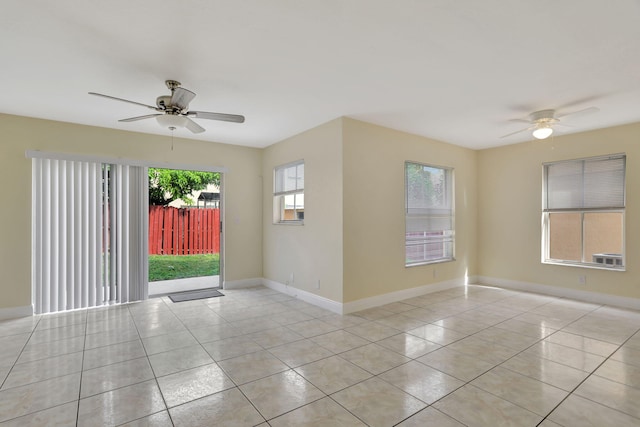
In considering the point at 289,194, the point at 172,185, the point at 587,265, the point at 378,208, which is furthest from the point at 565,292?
the point at 172,185

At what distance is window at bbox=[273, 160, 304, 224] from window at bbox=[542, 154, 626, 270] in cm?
393

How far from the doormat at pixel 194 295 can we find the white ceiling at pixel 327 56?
2.66 m

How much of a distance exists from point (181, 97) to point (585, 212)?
5.56 metres

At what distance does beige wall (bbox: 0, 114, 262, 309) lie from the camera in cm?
382

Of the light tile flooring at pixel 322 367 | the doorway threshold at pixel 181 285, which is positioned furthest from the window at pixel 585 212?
the doorway threshold at pixel 181 285

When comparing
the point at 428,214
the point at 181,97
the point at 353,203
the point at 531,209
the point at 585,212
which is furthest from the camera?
the point at 531,209

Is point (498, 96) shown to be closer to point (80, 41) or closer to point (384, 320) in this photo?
point (384, 320)

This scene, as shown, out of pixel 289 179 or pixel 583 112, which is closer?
pixel 583 112

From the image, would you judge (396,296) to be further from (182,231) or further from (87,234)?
(182,231)

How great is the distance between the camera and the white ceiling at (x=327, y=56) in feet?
6.43

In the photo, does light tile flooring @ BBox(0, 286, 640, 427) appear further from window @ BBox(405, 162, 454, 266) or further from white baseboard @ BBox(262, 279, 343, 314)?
window @ BBox(405, 162, 454, 266)

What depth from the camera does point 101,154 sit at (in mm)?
4344

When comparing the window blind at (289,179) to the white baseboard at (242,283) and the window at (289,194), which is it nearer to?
the window at (289,194)

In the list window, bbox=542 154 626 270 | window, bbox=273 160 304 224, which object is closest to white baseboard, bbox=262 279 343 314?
window, bbox=273 160 304 224
